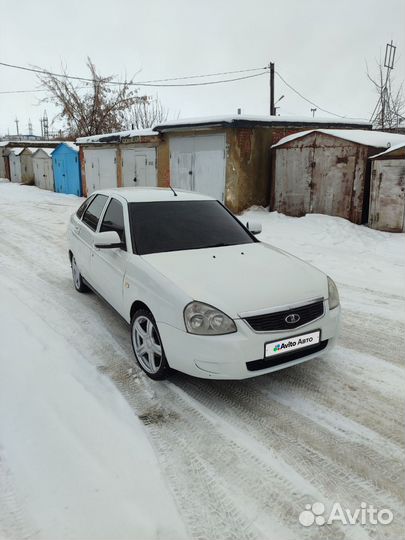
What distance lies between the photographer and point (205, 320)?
9.87 feet

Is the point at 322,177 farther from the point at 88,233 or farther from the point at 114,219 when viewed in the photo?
the point at 114,219

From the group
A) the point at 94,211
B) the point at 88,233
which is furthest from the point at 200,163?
the point at 88,233

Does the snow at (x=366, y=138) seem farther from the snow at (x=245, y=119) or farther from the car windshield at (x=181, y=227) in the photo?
the car windshield at (x=181, y=227)

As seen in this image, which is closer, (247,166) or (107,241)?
(107,241)

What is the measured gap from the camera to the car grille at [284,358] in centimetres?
305

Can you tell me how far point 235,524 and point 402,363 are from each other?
244cm

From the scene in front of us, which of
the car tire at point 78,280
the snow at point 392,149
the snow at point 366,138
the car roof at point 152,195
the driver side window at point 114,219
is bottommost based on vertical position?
the car tire at point 78,280

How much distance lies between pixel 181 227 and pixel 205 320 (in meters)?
1.51

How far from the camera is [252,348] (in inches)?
117

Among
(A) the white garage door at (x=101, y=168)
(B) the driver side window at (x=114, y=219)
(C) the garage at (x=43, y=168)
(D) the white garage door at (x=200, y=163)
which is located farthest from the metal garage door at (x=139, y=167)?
(B) the driver side window at (x=114, y=219)

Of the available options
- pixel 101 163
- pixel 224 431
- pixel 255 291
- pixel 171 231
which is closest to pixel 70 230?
pixel 171 231

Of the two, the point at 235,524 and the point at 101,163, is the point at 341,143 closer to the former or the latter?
the point at 235,524

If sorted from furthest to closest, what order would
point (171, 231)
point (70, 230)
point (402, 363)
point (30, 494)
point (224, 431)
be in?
point (70, 230), point (171, 231), point (402, 363), point (224, 431), point (30, 494)

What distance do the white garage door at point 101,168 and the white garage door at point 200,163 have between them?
3.96 metres
